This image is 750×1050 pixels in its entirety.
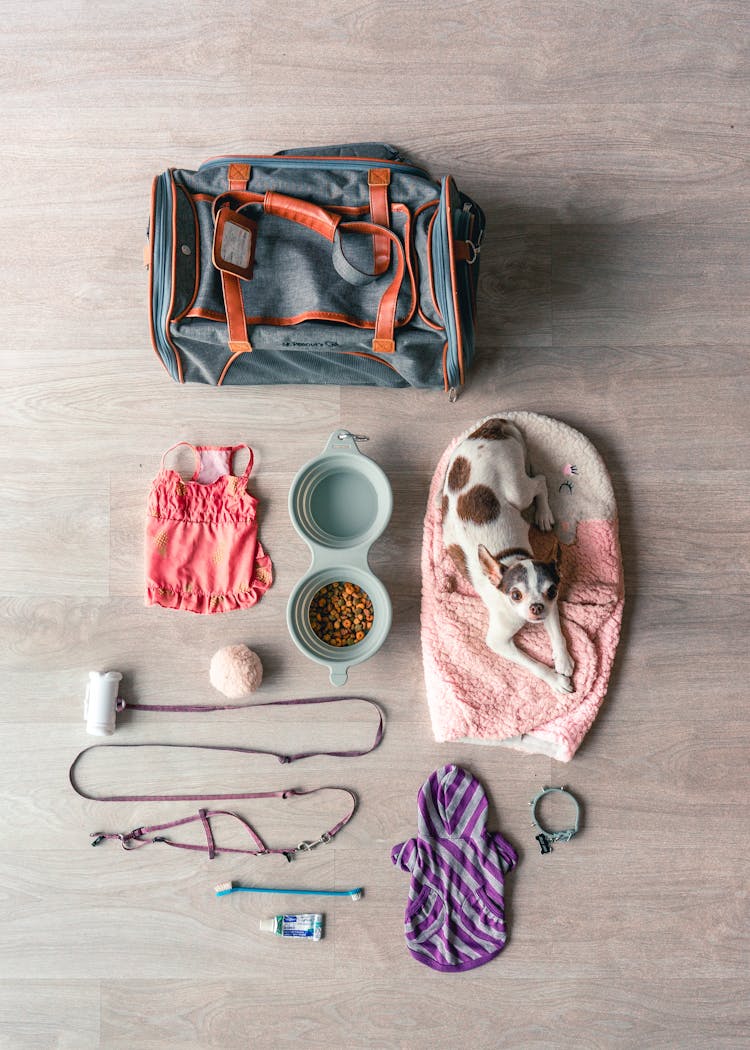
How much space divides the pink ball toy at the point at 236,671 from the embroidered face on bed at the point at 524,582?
0.45m

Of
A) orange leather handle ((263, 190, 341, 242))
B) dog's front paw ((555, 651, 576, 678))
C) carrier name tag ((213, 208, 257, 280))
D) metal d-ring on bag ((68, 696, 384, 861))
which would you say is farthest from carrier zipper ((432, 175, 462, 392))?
metal d-ring on bag ((68, 696, 384, 861))

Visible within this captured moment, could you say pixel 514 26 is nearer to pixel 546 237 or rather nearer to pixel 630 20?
pixel 630 20

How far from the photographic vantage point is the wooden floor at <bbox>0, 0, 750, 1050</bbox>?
126 cm

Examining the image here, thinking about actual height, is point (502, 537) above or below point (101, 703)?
above

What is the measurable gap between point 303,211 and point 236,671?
77 centimetres

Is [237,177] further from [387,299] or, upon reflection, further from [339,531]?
[339,531]

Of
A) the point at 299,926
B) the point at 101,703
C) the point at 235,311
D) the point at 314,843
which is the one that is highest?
the point at 235,311

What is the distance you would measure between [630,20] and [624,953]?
1.74m

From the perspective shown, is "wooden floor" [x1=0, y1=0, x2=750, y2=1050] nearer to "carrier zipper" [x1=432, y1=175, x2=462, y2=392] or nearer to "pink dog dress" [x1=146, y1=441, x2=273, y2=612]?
"pink dog dress" [x1=146, y1=441, x2=273, y2=612]

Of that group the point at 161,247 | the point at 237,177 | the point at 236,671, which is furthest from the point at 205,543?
the point at 237,177

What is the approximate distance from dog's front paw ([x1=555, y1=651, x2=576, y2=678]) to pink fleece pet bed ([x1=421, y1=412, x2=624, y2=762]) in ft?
0.09

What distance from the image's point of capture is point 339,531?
49.8 inches

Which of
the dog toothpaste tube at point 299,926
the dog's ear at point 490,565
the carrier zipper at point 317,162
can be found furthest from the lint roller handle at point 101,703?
the carrier zipper at point 317,162

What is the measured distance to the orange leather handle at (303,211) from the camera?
110 centimetres
